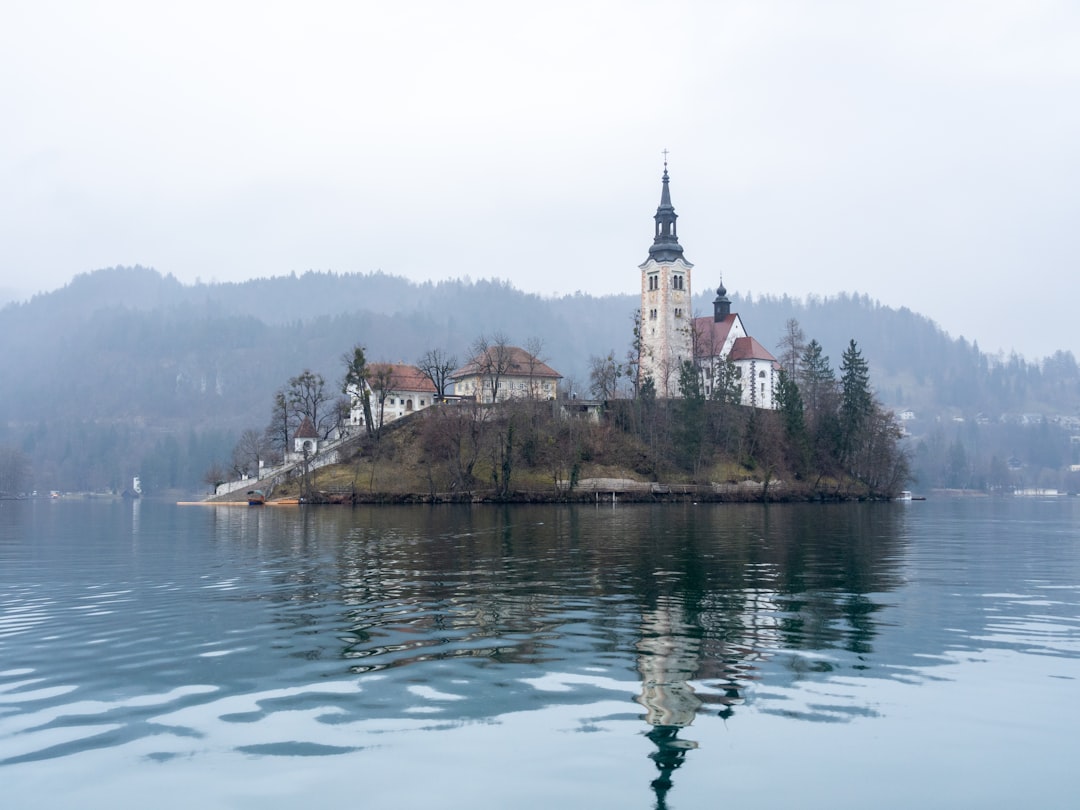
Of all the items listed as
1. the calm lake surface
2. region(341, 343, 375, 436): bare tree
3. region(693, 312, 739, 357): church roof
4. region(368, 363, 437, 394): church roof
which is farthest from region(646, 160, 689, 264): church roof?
the calm lake surface

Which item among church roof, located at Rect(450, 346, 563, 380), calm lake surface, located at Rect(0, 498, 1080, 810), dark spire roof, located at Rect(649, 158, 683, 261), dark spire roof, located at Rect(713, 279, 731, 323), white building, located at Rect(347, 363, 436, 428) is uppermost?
dark spire roof, located at Rect(649, 158, 683, 261)

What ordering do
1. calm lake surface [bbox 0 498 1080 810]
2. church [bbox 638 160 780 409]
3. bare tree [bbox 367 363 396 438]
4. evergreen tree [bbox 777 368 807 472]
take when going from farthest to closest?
church [bbox 638 160 780 409] < evergreen tree [bbox 777 368 807 472] < bare tree [bbox 367 363 396 438] < calm lake surface [bbox 0 498 1080 810]

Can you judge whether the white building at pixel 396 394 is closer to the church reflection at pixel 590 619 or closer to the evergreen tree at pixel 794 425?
the evergreen tree at pixel 794 425

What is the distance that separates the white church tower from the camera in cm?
13075

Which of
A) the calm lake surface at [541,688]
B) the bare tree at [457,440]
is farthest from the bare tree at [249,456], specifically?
the calm lake surface at [541,688]

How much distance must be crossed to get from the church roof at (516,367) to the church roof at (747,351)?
26330mm

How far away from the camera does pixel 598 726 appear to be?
13.1 meters

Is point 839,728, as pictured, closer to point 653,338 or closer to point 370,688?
point 370,688

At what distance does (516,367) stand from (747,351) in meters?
34.8

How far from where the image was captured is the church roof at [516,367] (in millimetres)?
125375

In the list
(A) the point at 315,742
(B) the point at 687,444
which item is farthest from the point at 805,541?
(B) the point at 687,444

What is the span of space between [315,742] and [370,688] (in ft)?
8.73

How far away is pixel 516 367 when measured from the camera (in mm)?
127000

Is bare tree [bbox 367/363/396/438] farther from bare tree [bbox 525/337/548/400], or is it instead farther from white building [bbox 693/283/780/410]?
white building [bbox 693/283/780/410]
